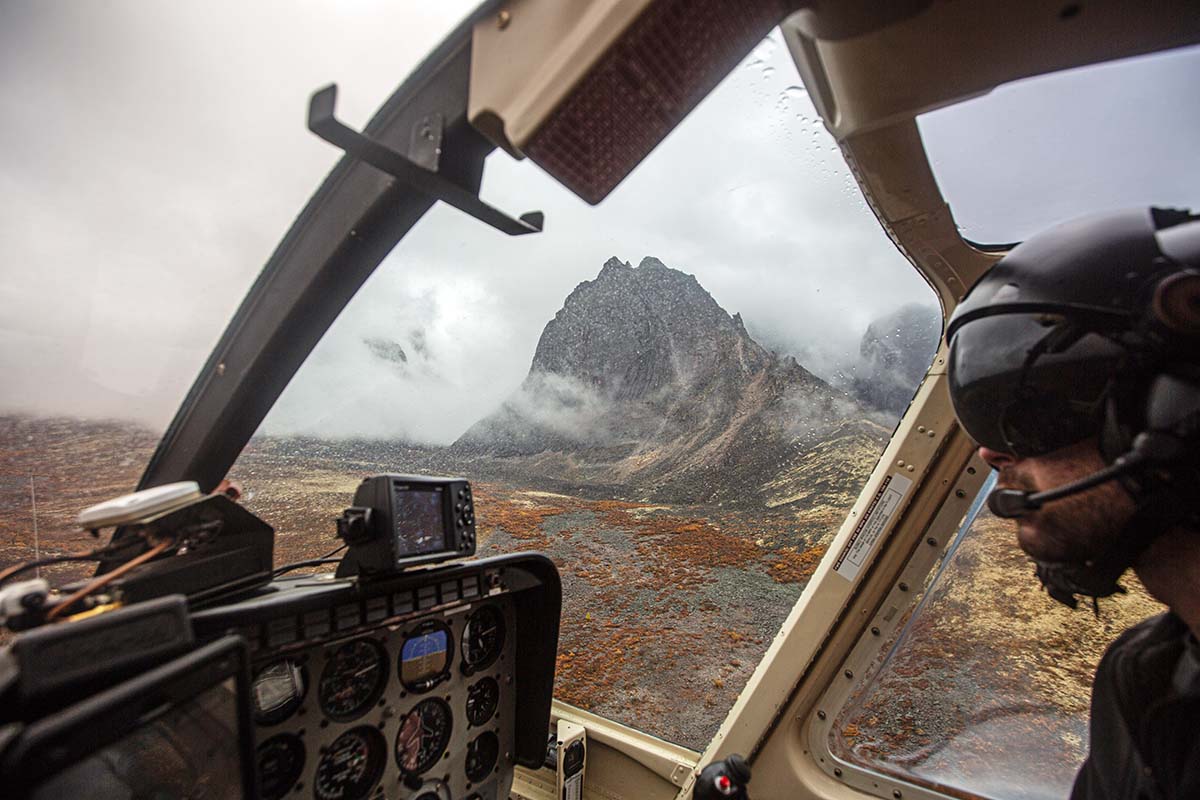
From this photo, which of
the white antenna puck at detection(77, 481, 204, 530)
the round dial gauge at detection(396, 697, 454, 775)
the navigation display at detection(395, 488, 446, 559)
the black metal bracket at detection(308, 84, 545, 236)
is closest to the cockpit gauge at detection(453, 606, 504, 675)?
the round dial gauge at detection(396, 697, 454, 775)

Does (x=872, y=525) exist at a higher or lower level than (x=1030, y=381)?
lower

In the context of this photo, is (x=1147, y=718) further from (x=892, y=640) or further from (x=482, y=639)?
(x=482, y=639)

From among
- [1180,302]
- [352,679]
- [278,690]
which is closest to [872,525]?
[1180,302]

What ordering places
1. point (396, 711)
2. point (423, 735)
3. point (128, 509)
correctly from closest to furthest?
point (128, 509) < point (396, 711) < point (423, 735)

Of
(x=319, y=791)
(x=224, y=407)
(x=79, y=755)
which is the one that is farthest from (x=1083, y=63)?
(x=319, y=791)

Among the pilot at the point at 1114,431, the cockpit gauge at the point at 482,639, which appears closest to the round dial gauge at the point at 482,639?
the cockpit gauge at the point at 482,639

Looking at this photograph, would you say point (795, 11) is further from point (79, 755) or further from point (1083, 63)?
point (79, 755)

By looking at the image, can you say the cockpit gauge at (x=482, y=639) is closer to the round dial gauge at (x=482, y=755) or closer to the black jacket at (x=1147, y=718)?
the round dial gauge at (x=482, y=755)

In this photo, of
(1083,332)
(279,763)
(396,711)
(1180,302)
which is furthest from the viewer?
(396,711)
